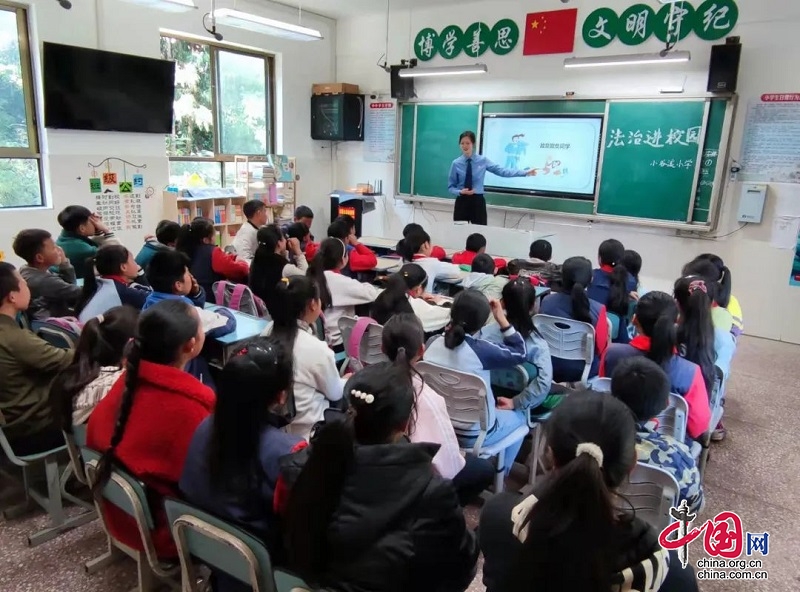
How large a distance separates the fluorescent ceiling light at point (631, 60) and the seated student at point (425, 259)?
101 inches

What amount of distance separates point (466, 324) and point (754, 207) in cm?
440

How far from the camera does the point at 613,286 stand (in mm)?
A: 3848

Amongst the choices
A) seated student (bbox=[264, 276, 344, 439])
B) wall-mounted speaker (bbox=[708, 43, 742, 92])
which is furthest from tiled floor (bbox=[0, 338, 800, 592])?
wall-mounted speaker (bbox=[708, 43, 742, 92])

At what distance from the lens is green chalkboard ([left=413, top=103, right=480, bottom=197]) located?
23.7 feet

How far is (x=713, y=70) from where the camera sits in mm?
5395

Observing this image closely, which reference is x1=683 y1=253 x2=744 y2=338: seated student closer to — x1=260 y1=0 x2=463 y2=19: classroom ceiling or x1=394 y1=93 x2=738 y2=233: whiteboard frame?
x1=394 y1=93 x2=738 y2=233: whiteboard frame

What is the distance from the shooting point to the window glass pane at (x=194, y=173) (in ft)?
22.8

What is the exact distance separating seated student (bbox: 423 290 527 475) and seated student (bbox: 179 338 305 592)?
3.52 ft

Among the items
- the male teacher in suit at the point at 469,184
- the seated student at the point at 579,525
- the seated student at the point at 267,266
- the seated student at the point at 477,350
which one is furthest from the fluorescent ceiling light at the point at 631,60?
the seated student at the point at 579,525

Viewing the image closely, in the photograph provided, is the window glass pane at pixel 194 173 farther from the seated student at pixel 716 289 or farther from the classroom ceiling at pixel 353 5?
the seated student at pixel 716 289

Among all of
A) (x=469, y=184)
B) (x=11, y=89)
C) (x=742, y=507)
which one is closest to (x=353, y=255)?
(x=469, y=184)

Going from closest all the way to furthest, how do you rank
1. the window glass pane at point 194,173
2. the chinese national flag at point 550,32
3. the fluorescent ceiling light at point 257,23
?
1. the fluorescent ceiling light at point 257,23
2. the chinese national flag at point 550,32
3. the window glass pane at point 194,173

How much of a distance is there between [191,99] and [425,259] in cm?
426

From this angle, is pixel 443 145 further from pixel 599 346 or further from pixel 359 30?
pixel 599 346
